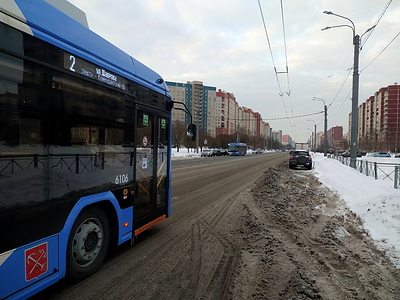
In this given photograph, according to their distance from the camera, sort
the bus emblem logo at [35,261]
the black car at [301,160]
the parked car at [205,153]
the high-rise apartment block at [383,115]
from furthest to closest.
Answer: the high-rise apartment block at [383,115]
the parked car at [205,153]
the black car at [301,160]
the bus emblem logo at [35,261]

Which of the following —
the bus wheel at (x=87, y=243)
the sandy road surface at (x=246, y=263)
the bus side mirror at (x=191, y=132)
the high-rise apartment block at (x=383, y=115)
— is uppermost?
the high-rise apartment block at (x=383, y=115)

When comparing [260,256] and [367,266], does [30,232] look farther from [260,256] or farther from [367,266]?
[367,266]

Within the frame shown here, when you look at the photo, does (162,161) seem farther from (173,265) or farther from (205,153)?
(205,153)

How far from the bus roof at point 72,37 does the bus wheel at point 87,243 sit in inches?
76.9

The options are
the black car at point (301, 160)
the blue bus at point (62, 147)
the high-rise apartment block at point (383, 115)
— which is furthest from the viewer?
the high-rise apartment block at point (383, 115)

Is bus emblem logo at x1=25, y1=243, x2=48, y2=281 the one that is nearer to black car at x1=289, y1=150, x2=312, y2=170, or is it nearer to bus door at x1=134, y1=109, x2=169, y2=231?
bus door at x1=134, y1=109, x2=169, y2=231

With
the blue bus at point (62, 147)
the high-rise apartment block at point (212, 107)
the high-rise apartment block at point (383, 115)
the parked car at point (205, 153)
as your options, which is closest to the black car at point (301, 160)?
the blue bus at point (62, 147)

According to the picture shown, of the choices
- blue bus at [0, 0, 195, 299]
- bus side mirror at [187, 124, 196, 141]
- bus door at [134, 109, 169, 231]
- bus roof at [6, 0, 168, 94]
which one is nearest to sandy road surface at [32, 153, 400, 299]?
blue bus at [0, 0, 195, 299]

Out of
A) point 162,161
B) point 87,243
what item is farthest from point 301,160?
point 87,243

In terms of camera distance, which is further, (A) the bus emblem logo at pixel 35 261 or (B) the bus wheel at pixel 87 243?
(B) the bus wheel at pixel 87 243

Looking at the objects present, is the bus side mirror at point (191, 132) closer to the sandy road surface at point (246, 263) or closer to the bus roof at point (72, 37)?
the bus roof at point (72, 37)

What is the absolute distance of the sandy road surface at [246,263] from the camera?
10.2 ft

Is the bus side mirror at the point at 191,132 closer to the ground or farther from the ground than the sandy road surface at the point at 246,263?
farther from the ground

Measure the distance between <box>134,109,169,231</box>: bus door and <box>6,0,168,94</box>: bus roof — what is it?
0.77 metres
